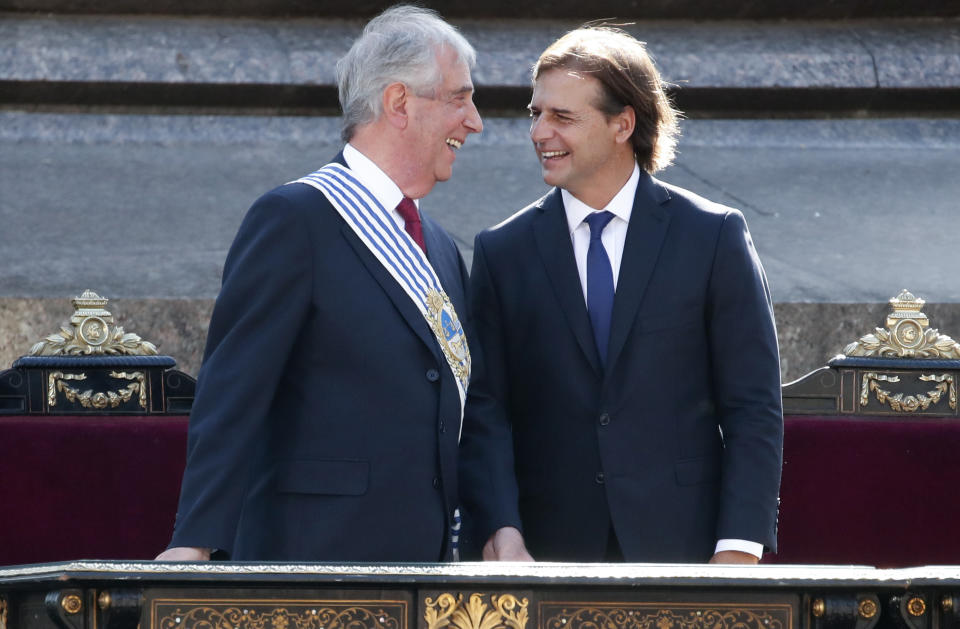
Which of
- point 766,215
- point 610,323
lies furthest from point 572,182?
point 766,215

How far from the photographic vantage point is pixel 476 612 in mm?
1936

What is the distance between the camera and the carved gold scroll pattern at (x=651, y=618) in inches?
75.6

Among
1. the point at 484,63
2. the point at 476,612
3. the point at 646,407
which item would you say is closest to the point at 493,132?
the point at 484,63

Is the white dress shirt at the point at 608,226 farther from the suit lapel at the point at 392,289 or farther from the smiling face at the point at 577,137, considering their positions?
the suit lapel at the point at 392,289

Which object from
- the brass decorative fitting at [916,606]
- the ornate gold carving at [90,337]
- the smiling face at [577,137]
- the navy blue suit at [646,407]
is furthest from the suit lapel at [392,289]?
the ornate gold carving at [90,337]

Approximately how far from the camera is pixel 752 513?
95.6 inches

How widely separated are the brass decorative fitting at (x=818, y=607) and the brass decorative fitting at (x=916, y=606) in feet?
0.36

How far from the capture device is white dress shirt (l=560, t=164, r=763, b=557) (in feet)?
8.49

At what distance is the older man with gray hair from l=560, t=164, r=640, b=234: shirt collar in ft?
0.94

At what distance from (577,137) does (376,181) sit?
0.35 meters

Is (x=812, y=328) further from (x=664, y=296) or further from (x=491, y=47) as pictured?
(x=491, y=47)

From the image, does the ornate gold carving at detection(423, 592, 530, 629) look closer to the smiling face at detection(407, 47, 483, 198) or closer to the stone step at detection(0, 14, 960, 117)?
the smiling face at detection(407, 47, 483, 198)

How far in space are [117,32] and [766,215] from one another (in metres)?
1.87

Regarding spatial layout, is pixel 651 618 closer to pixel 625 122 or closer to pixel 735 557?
pixel 735 557
